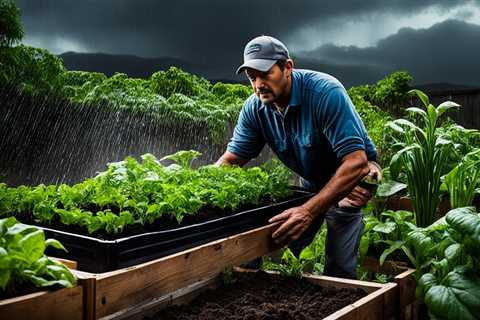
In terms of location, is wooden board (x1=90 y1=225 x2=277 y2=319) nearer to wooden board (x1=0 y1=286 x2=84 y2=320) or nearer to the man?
wooden board (x1=0 y1=286 x2=84 y2=320)

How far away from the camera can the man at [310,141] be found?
111 inches

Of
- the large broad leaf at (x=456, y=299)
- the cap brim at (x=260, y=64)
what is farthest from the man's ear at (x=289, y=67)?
the large broad leaf at (x=456, y=299)

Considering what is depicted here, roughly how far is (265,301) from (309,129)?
3.50ft

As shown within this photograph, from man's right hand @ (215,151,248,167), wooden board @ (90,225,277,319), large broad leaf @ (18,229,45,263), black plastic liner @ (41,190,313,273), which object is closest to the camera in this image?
large broad leaf @ (18,229,45,263)

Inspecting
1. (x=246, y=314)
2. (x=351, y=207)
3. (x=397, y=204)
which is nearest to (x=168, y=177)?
(x=246, y=314)

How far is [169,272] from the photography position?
2010 millimetres

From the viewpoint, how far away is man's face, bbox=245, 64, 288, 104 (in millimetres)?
2943

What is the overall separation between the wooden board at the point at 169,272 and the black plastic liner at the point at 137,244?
0.29 feet

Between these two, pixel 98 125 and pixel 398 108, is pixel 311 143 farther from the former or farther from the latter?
pixel 398 108

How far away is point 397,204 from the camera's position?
13.8ft

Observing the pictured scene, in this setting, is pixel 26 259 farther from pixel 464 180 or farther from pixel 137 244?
pixel 464 180

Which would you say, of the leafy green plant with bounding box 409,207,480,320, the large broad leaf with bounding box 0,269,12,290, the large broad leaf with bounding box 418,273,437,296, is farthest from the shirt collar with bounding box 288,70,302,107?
the large broad leaf with bounding box 0,269,12,290

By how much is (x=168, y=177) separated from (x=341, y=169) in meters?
0.83

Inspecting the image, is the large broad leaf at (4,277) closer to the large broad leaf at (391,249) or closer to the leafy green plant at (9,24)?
the large broad leaf at (391,249)
